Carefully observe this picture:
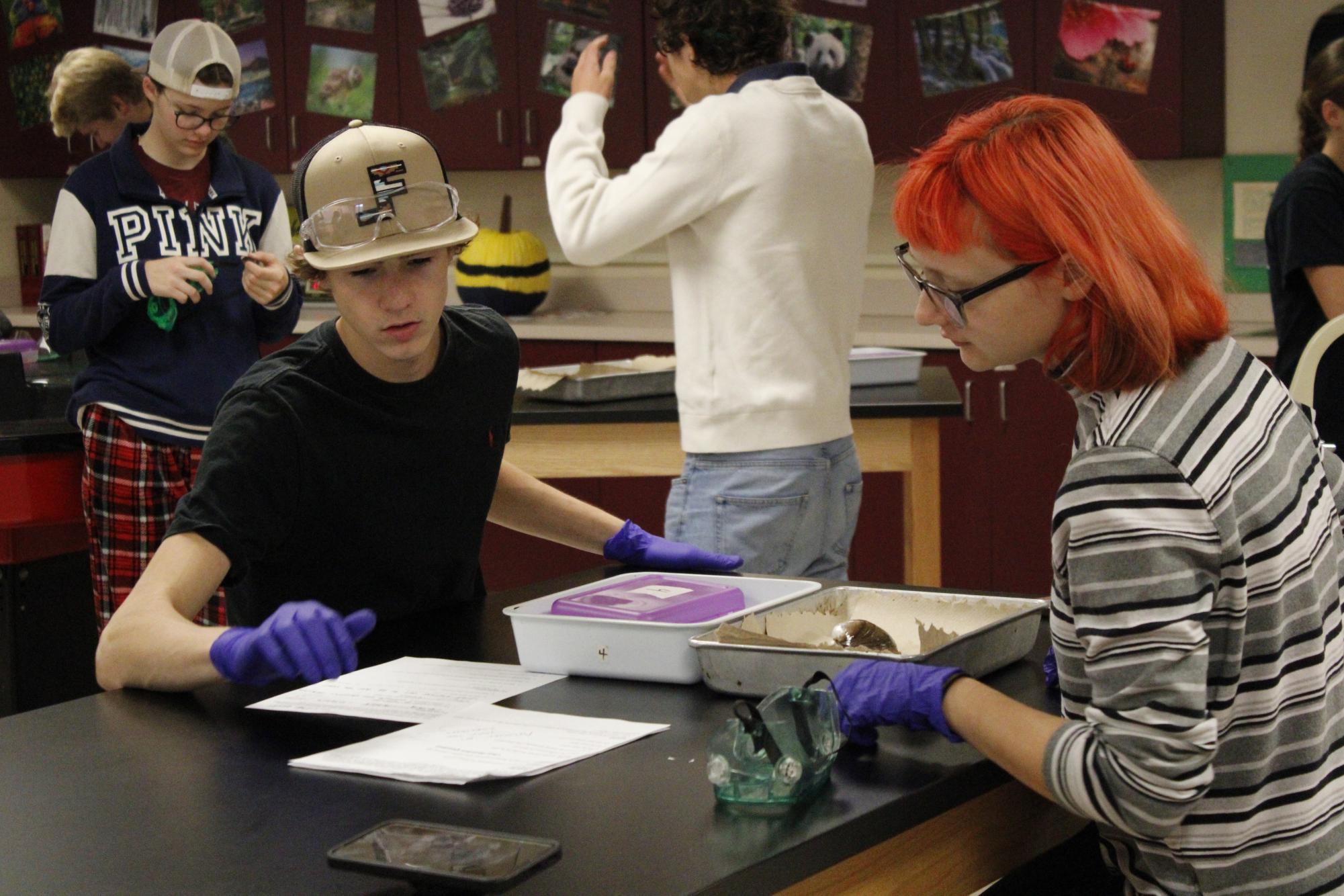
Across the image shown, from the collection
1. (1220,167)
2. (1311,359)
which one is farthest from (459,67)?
(1311,359)

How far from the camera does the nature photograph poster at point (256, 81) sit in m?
5.68

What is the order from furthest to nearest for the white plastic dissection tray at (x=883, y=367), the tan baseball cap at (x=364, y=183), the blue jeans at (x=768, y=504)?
1. the white plastic dissection tray at (x=883, y=367)
2. the blue jeans at (x=768, y=504)
3. the tan baseball cap at (x=364, y=183)

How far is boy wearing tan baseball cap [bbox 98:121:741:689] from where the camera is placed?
1.70m

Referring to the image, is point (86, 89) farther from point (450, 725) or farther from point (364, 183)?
point (450, 725)

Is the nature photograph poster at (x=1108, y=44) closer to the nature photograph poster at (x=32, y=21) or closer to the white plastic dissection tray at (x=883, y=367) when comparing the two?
the white plastic dissection tray at (x=883, y=367)

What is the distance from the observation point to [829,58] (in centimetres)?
470

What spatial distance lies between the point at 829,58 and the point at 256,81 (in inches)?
88.9

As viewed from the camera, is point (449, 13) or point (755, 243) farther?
point (449, 13)

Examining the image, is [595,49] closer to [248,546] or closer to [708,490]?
[708,490]

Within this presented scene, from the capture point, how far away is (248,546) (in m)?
1.73

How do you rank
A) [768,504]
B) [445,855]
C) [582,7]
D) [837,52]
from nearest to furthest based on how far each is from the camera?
[445,855]
[768,504]
[837,52]
[582,7]

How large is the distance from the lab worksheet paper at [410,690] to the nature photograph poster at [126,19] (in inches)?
204

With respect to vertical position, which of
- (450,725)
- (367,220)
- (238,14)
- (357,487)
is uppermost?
(238,14)

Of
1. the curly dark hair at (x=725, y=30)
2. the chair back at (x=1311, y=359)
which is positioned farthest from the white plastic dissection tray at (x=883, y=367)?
the chair back at (x=1311, y=359)
